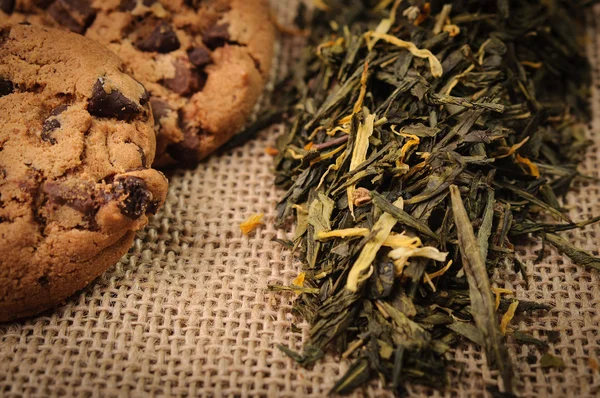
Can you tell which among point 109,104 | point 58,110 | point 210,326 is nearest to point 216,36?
point 109,104

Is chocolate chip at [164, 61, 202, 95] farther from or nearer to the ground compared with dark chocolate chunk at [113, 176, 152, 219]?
farther from the ground

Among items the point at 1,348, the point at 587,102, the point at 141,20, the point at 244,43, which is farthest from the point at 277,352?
the point at 587,102

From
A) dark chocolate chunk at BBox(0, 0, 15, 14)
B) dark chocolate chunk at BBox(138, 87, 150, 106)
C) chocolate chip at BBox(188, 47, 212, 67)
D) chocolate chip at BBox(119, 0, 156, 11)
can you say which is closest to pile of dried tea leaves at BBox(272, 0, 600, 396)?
chocolate chip at BBox(188, 47, 212, 67)

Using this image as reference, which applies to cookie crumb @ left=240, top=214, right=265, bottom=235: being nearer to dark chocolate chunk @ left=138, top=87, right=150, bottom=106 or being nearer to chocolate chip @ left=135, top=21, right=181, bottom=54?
dark chocolate chunk @ left=138, top=87, right=150, bottom=106

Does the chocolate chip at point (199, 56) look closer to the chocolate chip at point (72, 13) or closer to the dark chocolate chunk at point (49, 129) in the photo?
the chocolate chip at point (72, 13)

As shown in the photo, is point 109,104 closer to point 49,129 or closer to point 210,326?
point 49,129

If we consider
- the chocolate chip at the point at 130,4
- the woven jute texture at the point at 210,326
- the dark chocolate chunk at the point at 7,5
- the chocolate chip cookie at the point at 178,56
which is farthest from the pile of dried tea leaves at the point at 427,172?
the dark chocolate chunk at the point at 7,5

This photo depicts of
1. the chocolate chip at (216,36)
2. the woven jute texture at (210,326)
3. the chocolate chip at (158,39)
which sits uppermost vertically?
the chocolate chip at (216,36)
